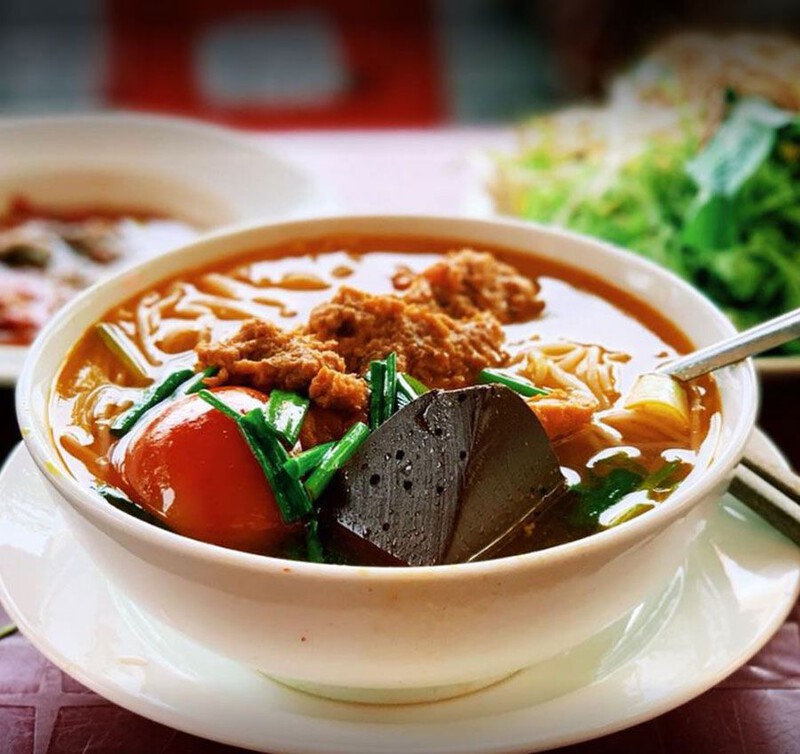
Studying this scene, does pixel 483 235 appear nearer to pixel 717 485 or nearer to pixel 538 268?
pixel 538 268

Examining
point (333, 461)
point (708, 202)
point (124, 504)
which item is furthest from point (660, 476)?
point (708, 202)

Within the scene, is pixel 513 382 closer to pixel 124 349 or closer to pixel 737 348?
pixel 737 348

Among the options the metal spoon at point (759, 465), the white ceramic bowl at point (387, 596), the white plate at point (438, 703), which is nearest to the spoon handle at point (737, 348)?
the metal spoon at point (759, 465)

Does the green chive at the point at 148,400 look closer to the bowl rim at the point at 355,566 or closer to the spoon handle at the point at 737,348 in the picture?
the bowl rim at the point at 355,566

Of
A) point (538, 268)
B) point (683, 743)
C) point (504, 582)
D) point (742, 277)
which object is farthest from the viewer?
point (742, 277)

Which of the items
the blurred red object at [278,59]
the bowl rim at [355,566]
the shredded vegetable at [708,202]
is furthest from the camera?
the blurred red object at [278,59]

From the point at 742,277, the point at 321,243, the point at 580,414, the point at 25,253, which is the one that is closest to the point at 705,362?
the point at 580,414

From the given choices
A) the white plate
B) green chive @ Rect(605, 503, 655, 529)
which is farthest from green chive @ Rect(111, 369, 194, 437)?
green chive @ Rect(605, 503, 655, 529)
